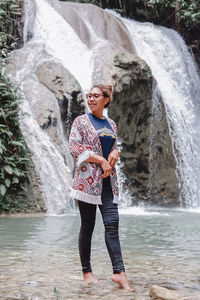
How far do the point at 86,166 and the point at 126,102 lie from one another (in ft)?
35.2

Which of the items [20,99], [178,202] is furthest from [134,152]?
[20,99]

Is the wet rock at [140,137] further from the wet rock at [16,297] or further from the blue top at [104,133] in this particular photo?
the wet rock at [16,297]

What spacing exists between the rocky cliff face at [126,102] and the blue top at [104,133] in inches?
316

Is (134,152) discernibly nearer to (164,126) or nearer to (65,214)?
(164,126)

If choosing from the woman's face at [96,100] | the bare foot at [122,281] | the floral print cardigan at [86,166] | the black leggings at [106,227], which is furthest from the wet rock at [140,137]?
the bare foot at [122,281]

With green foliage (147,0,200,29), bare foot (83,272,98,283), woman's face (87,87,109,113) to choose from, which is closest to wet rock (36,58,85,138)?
woman's face (87,87,109,113)

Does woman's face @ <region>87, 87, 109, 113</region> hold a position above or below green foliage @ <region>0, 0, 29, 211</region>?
above

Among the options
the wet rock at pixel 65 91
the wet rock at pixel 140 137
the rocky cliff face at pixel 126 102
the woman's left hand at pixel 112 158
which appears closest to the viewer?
the woman's left hand at pixel 112 158

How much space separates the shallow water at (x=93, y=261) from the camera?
3121 mm

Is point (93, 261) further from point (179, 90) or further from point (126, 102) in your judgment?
point (179, 90)

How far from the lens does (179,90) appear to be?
17.5m

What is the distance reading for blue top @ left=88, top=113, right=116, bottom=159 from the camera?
3586mm

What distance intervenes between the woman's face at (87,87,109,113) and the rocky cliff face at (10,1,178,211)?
26.2ft

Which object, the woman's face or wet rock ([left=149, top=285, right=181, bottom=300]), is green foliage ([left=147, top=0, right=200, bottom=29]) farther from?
wet rock ([left=149, top=285, right=181, bottom=300])
